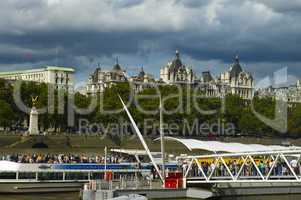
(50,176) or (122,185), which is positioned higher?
(122,185)

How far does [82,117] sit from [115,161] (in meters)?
60.6

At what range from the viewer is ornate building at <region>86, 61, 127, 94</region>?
17788 centimetres

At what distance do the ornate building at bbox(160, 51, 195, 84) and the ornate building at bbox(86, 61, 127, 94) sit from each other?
12.5 meters

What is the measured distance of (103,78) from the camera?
18212cm

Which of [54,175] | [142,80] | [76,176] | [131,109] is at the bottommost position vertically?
[76,176]

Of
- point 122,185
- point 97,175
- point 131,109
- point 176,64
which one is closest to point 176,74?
point 176,64

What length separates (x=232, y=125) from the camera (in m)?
133

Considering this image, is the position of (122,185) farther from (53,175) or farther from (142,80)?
(142,80)

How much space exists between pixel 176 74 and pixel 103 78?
874 inches

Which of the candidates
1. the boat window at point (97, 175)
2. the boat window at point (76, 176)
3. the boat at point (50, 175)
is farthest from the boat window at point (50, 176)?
the boat window at point (97, 175)

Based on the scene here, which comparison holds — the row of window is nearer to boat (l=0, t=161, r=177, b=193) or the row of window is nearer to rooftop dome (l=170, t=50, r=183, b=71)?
boat (l=0, t=161, r=177, b=193)

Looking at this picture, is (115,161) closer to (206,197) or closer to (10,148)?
(206,197)

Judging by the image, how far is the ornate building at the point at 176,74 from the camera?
189625 mm

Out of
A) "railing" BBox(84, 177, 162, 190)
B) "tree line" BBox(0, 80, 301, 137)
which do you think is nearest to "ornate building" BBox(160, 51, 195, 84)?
"tree line" BBox(0, 80, 301, 137)
